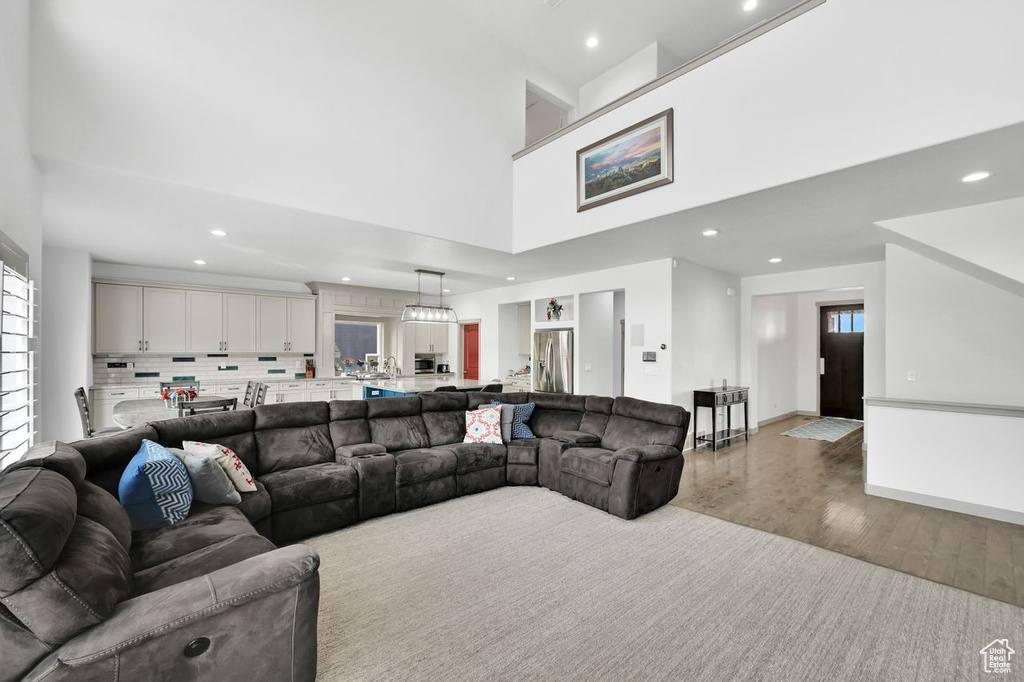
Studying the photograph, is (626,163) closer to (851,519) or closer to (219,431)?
(851,519)

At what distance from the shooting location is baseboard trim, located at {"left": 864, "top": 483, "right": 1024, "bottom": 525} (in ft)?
11.8

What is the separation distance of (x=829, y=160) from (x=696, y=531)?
284 centimetres

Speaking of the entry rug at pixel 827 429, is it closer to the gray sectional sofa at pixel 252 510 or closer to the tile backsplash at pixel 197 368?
the gray sectional sofa at pixel 252 510

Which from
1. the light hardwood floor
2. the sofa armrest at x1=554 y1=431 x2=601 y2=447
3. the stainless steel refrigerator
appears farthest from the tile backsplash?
the light hardwood floor

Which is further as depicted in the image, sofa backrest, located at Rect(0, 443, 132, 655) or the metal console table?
the metal console table

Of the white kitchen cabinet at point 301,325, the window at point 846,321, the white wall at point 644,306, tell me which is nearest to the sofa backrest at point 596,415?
the white wall at point 644,306

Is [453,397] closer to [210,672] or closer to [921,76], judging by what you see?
[210,672]

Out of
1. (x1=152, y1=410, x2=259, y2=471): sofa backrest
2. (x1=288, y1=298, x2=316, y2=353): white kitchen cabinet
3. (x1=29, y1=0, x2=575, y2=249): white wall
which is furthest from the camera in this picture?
(x1=288, y1=298, x2=316, y2=353): white kitchen cabinet

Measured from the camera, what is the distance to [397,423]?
4.35 metres

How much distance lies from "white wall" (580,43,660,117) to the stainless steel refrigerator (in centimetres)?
348

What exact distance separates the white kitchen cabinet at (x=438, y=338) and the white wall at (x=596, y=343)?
3755 mm

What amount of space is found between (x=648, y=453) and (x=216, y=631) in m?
3.10

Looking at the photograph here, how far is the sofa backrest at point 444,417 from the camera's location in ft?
14.8

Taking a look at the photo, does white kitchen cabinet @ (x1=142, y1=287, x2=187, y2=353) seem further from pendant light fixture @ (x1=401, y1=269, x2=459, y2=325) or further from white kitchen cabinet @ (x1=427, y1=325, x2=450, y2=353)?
white kitchen cabinet @ (x1=427, y1=325, x2=450, y2=353)
